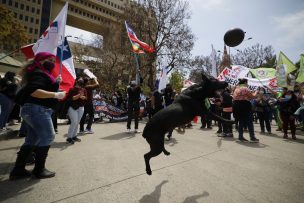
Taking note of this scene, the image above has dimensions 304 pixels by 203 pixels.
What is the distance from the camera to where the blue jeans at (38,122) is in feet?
10.5

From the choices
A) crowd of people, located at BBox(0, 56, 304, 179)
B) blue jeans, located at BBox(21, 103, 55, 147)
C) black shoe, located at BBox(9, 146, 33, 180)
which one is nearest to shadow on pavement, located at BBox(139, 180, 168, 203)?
crowd of people, located at BBox(0, 56, 304, 179)

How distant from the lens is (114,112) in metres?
12.5

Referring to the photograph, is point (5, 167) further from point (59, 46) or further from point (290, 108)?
point (290, 108)

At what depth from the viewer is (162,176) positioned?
3.60 metres

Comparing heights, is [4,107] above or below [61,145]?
above

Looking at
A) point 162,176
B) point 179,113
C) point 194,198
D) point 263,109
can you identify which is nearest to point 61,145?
point 162,176

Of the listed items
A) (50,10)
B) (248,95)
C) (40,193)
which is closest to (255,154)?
(248,95)

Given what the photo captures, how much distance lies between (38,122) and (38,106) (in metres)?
0.25

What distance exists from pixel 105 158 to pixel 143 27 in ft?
71.3

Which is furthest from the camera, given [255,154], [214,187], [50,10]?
[50,10]

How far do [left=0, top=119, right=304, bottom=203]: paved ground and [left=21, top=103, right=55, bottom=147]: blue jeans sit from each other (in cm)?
64

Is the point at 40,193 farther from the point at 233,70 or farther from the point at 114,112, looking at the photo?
the point at 233,70

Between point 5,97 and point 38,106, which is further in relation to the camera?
point 5,97

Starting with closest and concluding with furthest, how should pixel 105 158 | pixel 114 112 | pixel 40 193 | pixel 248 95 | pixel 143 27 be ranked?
pixel 40 193, pixel 105 158, pixel 248 95, pixel 114 112, pixel 143 27
